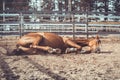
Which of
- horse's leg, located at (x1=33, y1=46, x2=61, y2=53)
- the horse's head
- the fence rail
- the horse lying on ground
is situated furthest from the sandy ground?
the fence rail

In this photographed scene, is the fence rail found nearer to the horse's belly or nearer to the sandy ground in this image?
the horse's belly

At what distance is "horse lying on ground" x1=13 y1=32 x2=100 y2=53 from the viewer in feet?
28.2

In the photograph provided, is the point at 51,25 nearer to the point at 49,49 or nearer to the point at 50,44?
the point at 50,44

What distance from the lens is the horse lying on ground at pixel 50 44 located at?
8.59 meters

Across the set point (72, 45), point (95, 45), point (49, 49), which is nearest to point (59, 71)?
point (49, 49)

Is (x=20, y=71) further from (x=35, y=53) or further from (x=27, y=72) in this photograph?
(x=35, y=53)

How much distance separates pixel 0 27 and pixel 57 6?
10848mm

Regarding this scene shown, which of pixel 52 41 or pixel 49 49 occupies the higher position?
pixel 52 41

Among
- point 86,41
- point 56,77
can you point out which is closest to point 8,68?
point 56,77

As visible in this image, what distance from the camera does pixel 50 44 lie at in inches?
350

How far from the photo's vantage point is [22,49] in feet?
28.2

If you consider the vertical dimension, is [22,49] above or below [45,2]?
below

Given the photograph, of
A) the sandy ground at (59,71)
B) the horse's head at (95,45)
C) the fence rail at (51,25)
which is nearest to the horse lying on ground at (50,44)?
the horse's head at (95,45)

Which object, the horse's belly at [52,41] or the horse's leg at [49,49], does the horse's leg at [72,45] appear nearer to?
the horse's belly at [52,41]
